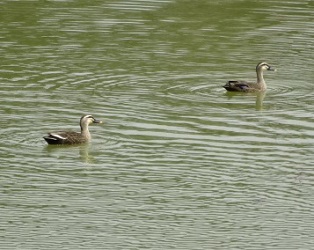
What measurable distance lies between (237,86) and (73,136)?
467 cm

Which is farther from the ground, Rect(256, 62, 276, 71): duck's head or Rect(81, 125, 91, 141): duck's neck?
Rect(256, 62, 276, 71): duck's head

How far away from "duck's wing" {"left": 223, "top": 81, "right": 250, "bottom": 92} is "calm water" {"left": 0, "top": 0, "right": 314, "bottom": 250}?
0.52ft

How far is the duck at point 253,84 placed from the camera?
81.2ft

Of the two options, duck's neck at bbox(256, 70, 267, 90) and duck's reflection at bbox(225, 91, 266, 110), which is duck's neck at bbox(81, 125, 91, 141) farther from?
duck's neck at bbox(256, 70, 267, 90)

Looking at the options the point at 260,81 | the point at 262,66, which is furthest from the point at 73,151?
the point at 262,66

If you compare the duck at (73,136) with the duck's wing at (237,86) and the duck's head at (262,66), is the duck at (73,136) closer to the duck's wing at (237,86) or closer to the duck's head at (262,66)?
the duck's wing at (237,86)

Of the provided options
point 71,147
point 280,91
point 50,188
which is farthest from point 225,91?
point 50,188

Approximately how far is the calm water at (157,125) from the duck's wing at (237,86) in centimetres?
16

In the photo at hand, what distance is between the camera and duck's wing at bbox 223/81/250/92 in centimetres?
2472

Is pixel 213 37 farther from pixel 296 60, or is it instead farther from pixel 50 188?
pixel 50 188

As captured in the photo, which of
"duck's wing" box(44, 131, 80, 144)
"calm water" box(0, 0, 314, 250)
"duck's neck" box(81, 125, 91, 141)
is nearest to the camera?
"calm water" box(0, 0, 314, 250)

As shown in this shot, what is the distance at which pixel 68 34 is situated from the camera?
2947 centimetres

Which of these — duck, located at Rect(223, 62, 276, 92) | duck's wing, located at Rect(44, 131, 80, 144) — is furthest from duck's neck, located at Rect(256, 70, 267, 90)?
duck's wing, located at Rect(44, 131, 80, 144)

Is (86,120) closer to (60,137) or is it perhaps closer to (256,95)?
(60,137)
